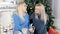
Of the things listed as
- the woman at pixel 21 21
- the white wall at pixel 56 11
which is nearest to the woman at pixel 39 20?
the woman at pixel 21 21

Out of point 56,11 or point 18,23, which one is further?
point 56,11

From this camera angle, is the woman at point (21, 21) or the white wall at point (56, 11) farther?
the white wall at point (56, 11)

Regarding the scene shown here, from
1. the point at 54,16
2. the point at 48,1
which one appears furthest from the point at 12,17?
the point at 54,16

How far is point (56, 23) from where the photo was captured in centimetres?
472

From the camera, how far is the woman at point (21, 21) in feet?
11.8

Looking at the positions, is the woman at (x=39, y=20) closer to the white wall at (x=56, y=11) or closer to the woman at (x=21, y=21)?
the woman at (x=21, y=21)

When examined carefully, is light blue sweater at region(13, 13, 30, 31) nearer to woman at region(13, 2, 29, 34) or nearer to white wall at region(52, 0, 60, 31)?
woman at region(13, 2, 29, 34)

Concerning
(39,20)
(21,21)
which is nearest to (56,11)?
(39,20)

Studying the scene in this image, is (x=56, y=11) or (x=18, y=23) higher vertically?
(x=56, y=11)

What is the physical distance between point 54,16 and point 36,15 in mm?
1221

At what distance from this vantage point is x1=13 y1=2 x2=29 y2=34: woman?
359 centimetres

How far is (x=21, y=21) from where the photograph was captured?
11.8 ft

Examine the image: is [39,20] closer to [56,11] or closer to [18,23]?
[18,23]

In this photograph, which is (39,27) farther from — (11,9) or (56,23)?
(56,23)
